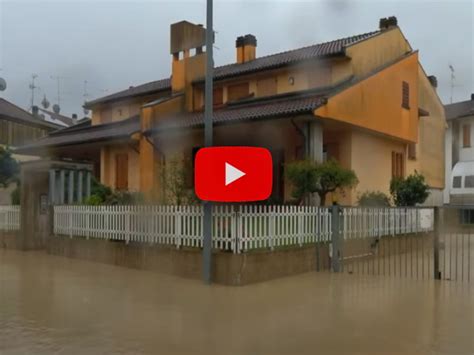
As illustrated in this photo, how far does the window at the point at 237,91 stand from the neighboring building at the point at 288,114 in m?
0.04

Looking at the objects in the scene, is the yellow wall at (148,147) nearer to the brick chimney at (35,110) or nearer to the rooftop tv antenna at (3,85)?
the rooftop tv antenna at (3,85)

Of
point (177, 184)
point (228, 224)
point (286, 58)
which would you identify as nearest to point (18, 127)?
point (286, 58)

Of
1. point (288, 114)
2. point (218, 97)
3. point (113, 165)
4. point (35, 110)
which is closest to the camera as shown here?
point (288, 114)

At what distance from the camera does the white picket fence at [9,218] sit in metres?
15.8

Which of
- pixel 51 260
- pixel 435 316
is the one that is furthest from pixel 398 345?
pixel 51 260

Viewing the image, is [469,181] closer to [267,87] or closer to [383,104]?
[383,104]

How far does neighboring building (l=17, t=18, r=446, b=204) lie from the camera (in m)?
15.6

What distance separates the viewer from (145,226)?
11102 mm

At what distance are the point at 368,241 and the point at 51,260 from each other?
8157 millimetres

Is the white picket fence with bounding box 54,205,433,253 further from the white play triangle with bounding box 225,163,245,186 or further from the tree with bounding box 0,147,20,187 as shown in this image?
the tree with bounding box 0,147,20,187

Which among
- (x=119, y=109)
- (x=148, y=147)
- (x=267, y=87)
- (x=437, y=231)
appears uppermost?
(x=119, y=109)

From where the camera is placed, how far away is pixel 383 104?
17.6 meters

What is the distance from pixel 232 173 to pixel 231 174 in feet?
0.09

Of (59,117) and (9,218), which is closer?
(9,218)
